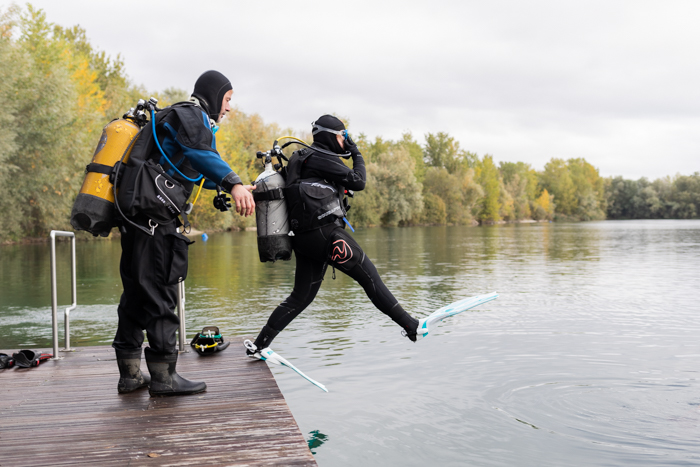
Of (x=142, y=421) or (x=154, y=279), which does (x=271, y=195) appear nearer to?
(x=154, y=279)

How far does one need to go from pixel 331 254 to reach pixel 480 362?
3185 millimetres

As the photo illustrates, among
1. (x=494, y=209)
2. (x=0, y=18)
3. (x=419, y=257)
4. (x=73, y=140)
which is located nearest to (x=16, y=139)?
(x=73, y=140)

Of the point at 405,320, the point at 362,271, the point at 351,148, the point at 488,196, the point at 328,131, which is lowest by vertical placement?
the point at 405,320

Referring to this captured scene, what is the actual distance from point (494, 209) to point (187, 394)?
100 meters

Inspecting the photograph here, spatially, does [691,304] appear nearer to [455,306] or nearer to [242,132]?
[455,306]

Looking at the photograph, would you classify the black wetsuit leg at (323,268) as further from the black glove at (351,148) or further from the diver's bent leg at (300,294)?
the black glove at (351,148)

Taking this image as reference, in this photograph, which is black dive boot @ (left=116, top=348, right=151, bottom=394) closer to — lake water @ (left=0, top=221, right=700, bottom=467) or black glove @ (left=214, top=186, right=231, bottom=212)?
black glove @ (left=214, top=186, right=231, bottom=212)

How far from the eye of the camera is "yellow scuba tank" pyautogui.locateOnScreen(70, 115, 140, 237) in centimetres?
400

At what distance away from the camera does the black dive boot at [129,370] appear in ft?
14.6

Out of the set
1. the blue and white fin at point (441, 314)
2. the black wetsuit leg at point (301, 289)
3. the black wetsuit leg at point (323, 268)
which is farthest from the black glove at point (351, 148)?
the blue and white fin at point (441, 314)

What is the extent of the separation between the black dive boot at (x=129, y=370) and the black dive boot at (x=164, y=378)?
168 millimetres

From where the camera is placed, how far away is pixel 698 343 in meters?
8.17

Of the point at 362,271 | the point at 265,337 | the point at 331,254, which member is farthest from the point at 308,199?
the point at 265,337

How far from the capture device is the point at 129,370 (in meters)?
4.46
